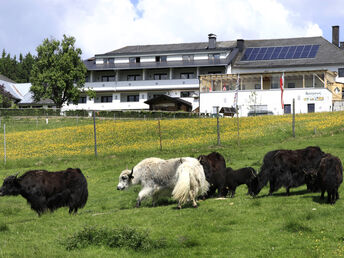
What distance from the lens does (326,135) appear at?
24188 mm

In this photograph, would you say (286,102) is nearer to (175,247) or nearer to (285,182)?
(285,182)

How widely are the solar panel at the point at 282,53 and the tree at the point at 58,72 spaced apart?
80.8ft

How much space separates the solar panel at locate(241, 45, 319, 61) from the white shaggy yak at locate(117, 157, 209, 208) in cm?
5503

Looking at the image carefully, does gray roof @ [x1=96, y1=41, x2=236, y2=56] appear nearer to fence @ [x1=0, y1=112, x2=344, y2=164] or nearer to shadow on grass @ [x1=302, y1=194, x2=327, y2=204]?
fence @ [x1=0, y1=112, x2=344, y2=164]

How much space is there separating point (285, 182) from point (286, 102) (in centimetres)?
4112

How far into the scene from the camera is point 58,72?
64.7 metres

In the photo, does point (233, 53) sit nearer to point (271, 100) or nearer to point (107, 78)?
point (271, 100)

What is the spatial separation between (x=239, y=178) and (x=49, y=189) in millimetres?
5147

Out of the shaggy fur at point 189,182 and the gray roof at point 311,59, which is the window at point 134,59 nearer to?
the gray roof at point 311,59

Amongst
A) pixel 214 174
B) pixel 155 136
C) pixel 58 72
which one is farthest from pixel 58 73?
pixel 214 174

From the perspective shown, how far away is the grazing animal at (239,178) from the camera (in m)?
12.6

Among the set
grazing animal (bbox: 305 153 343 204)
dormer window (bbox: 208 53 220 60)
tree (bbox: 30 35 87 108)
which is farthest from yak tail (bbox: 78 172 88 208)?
dormer window (bbox: 208 53 220 60)

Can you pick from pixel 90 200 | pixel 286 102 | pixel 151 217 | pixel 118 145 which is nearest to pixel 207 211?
pixel 151 217

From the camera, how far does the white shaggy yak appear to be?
11.2m
